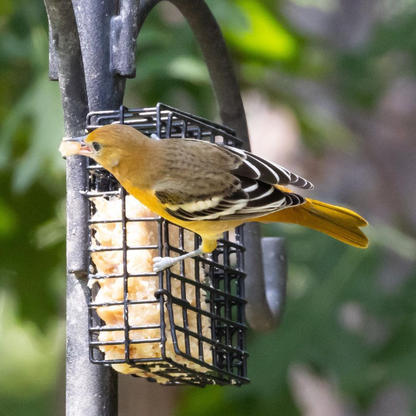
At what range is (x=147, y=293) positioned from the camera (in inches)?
114

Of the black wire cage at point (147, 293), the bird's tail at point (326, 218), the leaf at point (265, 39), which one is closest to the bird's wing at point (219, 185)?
the black wire cage at point (147, 293)

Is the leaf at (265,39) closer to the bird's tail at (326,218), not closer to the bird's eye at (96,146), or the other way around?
the bird's tail at (326,218)

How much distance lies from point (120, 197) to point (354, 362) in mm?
2691

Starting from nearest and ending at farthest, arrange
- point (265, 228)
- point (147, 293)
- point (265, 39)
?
point (147, 293) → point (265, 228) → point (265, 39)

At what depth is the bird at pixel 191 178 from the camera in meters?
2.86

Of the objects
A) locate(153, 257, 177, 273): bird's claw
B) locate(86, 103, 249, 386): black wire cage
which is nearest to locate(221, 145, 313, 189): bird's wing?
locate(86, 103, 249, 386): black wire cage

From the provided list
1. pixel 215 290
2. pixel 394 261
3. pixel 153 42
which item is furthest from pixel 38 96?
pixel 394 261

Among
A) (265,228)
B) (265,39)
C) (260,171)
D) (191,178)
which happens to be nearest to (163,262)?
(191,178)

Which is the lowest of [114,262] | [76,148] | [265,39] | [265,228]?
[114,262]

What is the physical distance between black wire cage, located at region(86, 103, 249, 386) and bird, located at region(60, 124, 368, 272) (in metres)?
0.07

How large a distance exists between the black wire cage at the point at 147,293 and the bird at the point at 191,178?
0.07 m

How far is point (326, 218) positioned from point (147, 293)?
94 cm

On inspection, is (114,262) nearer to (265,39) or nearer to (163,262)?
(163,262)

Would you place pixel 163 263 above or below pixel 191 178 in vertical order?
below
